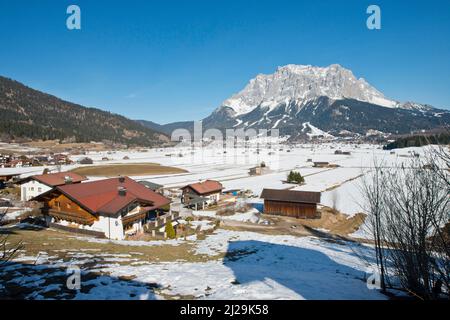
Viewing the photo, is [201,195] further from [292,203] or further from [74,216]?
[74,216]

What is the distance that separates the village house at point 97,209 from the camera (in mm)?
26953

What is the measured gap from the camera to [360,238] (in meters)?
31.5

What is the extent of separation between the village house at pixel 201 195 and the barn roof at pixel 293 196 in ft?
32.9

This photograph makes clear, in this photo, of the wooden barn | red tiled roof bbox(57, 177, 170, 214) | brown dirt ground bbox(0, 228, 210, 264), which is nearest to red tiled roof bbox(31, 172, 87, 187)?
red tiled roof bbox(57, 177, 170, 214)

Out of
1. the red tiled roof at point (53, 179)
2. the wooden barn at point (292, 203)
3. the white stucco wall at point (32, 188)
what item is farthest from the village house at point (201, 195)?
the white stucco wall at point (32, 188)

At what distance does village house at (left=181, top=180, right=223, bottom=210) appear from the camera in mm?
45781

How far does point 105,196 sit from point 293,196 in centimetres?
2702

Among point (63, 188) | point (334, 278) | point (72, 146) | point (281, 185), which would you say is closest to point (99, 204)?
point (63, 188)

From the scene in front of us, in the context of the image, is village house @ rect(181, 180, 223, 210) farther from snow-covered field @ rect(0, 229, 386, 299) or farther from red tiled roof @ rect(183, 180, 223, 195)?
snow-covered field @ rect(0, 229, 386, 299)

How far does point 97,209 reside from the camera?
27.2m

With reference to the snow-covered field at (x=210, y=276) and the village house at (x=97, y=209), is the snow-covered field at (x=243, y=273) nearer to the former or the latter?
the snow-covered field at (x=210, y=276)
